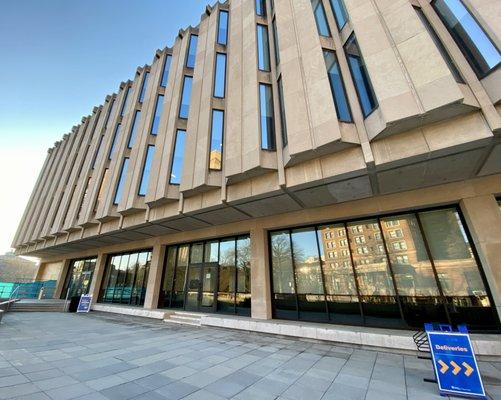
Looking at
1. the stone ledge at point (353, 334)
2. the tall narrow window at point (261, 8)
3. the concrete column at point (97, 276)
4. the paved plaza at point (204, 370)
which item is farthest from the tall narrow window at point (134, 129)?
the stone ledge at point (353, 334)

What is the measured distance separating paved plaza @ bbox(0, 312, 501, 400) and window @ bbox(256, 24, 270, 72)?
1225 centimetres

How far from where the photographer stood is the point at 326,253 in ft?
34.0

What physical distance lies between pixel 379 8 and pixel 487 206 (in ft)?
25.3

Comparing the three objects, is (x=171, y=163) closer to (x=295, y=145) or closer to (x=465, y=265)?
(x=295, y=145)

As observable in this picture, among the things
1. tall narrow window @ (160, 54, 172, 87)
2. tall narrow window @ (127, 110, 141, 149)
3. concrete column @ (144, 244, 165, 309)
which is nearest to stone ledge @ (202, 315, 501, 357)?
concrete column @ (144, 244, 165, 309)

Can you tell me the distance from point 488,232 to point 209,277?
1271 cm

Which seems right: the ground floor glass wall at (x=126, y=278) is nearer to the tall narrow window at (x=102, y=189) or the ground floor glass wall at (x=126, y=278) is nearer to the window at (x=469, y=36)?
the tall narrow window at (x=102, y=189)

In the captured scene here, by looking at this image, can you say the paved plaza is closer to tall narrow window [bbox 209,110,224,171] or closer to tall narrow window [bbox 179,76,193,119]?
tall narrow window [bbox 209,110,224,171]

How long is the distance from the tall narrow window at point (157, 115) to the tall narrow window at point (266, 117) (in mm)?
8870

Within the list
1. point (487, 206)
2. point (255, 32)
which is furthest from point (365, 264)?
point (255, 32)

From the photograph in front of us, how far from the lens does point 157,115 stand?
650 inches

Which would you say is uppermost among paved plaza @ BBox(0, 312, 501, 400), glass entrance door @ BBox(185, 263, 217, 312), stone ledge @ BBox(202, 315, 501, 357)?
glass entrance door @ BBox(185, 263, 217, 312)

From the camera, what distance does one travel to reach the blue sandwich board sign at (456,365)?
4.17 m

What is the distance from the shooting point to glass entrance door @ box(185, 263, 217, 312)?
44.0 ft
